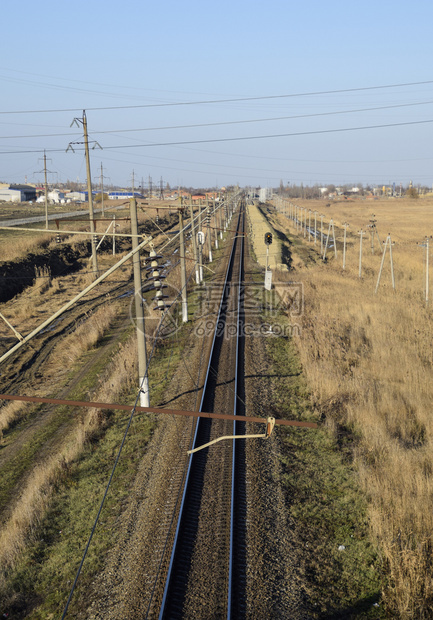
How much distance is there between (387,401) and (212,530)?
6.37 m

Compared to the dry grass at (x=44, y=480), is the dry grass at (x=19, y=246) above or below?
above

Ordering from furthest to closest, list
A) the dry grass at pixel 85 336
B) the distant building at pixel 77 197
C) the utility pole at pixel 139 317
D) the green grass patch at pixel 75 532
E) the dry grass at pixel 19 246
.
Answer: the distant building at pixel 77 197 → the dry grass at pixel 19 246 → the dry grass at pixel 85 336 → the utility pole at pixel 139 317 → the green grass patch at pixel 75 532

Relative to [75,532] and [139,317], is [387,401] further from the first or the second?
[75,532]

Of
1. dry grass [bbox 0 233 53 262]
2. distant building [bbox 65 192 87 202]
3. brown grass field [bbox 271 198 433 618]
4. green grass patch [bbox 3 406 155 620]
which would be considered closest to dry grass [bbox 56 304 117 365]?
green grass patch [bbox 3 406 155 620]

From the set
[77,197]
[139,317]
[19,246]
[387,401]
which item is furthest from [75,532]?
[77,197]

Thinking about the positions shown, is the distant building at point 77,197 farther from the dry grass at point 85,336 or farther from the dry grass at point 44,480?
the dry grass at point 44,480

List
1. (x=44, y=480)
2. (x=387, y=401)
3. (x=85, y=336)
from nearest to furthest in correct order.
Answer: (x=44, y=480), (x=387, y=401), (x=85, y=336)

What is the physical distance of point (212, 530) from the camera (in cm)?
862

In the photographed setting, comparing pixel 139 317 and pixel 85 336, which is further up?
pixel 139 317

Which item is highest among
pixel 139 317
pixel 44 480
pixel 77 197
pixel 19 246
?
pixel 77 197

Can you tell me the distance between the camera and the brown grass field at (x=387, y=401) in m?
7.51

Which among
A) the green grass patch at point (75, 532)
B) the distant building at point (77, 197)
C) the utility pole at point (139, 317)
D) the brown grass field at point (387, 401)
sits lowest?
the green grass patch at point (75, 532)

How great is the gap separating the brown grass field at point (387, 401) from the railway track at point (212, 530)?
84.6 inches

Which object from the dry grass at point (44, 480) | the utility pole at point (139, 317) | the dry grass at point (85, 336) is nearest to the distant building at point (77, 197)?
the dry grass at point (85, 336)
